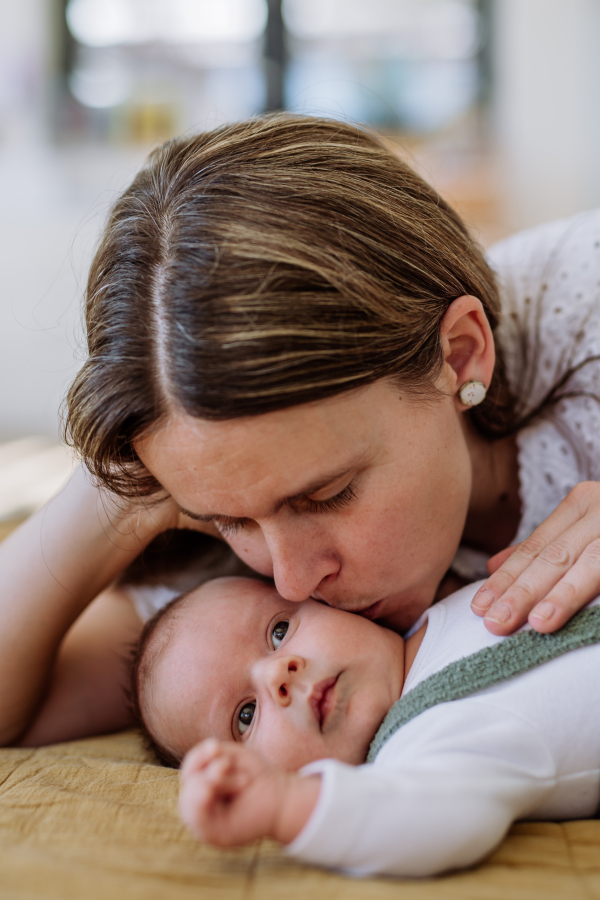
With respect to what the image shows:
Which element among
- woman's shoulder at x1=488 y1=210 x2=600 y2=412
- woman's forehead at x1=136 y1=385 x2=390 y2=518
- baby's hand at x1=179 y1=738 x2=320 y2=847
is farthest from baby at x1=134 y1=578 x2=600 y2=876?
woman's shoulder at x1=488 y1=210 x2=600 y2=412

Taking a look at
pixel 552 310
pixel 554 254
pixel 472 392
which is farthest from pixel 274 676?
pixel 554 254

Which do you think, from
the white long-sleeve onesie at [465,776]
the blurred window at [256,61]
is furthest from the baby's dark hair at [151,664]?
the blurred window at [256,61]

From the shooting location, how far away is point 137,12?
4133 mm

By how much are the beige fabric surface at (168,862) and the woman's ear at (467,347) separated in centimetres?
52

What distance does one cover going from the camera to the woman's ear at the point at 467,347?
980mm

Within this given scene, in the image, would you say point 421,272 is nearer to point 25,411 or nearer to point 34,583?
point 34,583


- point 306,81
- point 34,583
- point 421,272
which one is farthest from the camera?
point 306,81

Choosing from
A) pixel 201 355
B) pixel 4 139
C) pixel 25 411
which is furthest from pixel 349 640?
pixel 4 139

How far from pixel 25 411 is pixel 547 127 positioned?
9.63 feet

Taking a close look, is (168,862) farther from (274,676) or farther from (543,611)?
(543,611)

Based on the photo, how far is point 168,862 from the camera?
63 cm

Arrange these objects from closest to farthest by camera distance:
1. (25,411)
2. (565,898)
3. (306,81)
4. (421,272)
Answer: (565,898) → (421,272) → (25,411) → (306,81)

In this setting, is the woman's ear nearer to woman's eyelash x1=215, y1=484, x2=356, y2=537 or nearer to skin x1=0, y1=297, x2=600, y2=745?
skin x1=0, y1=297, x2=600, y2=745

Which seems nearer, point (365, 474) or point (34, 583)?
point (365, 474)
